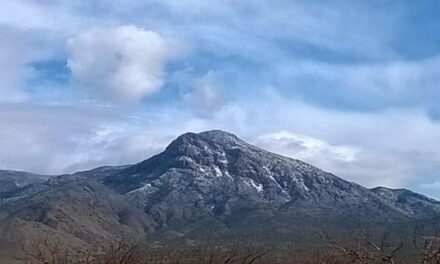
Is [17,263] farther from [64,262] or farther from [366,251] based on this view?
[366,251]

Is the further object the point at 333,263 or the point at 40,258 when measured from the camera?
the point at 333,263

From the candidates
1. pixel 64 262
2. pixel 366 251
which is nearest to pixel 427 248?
pixel 366 251

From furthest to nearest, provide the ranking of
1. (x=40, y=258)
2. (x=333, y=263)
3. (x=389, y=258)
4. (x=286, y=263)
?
1. (x=286, y=263)
2. (x=333, y=263)
3. (x=40, y=258)
4. (x=389, y=258)

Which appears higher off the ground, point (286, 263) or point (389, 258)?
point (286, 263)

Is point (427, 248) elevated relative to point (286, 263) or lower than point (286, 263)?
lower

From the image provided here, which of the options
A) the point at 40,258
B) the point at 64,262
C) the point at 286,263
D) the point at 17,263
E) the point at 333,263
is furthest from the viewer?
the point at 17,263

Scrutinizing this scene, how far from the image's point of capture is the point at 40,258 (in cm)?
2295

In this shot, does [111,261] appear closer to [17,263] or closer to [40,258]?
[40,258]

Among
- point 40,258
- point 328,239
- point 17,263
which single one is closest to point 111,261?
point 40,258

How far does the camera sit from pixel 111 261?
2547cm

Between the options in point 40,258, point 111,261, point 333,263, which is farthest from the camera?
point 333,263

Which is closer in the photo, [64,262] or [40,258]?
[40,258]

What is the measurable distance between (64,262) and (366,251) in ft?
66.9

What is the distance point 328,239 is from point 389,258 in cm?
260
